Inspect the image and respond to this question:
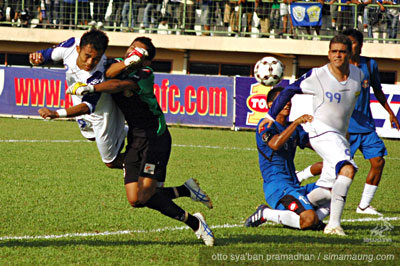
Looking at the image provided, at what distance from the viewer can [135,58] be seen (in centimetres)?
647

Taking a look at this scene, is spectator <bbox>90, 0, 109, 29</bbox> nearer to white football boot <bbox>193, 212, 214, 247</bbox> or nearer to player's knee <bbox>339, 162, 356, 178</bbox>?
player's knee <bbox>339, 162, 356, 178</bbox>

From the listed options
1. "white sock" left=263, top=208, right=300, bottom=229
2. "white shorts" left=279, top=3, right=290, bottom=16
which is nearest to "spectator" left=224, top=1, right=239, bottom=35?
"white shorts" left=279, top=3, right=290, bottom=16

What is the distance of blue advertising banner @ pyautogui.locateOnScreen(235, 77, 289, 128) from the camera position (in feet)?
72.1

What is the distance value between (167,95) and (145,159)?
53.1 feet

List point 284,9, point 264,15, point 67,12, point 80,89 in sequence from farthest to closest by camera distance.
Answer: point 67,12 < point 264,15 < point 284,9 < point 80,89

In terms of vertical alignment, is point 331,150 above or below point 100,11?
below

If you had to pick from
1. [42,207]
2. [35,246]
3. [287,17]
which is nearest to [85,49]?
[35,246]

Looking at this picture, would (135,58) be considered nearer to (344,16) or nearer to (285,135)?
(285,135)

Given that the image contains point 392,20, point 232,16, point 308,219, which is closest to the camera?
point 308,219

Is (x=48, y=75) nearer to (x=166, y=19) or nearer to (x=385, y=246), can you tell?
(x=166, y=19)

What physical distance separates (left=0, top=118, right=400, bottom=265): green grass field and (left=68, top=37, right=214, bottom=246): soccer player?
0.35 meters

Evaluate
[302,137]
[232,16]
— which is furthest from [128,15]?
[302,137]

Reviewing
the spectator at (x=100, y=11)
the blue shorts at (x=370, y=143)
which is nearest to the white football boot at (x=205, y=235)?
the blue shorts at (x=370, y=143)

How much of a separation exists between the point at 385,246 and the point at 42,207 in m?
4.46
